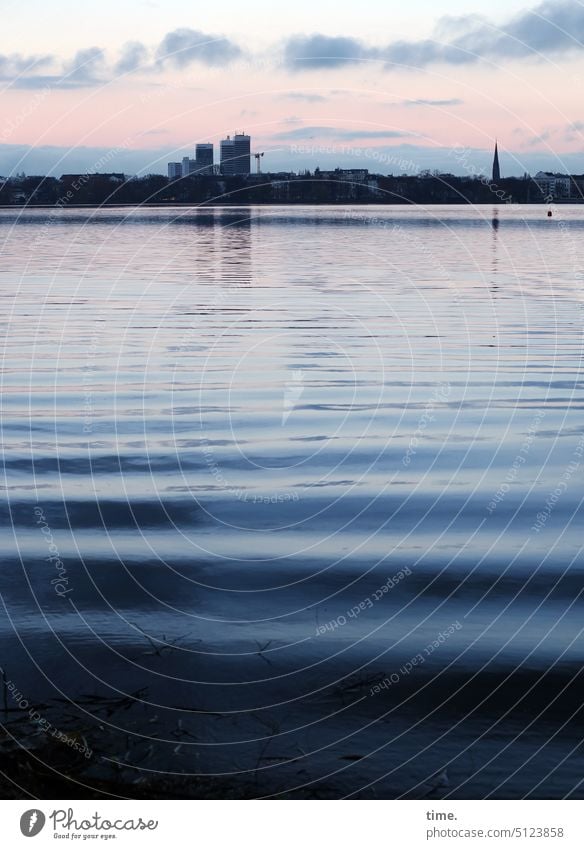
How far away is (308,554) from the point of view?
11148 millimetres

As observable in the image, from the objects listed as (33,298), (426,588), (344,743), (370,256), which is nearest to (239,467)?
(426,588)

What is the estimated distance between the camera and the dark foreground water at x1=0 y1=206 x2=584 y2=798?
24.5 ft

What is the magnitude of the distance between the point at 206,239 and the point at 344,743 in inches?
3229

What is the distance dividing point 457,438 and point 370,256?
152 ft

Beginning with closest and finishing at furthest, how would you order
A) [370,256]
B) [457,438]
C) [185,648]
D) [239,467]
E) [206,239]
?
1. [185,648]
2. [239,467]
3. [457,438]
4. [370,256]
5. [206,239]

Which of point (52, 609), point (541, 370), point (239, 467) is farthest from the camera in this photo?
point (541, 370)

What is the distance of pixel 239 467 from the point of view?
14258 mm

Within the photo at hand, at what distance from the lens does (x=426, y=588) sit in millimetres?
10180

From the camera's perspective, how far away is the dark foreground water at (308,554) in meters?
7.47

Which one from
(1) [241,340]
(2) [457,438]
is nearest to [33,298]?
(1) [241,340]

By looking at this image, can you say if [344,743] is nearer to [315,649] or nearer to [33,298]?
[315,649]

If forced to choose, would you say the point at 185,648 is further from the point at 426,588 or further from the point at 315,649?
the point at 426,588

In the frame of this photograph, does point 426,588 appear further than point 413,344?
No

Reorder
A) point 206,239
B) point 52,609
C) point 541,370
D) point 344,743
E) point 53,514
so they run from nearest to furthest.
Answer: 1. point 344,743
2. point 52,609
3. point 53,514
4. point 541,370
5. point 206,239
